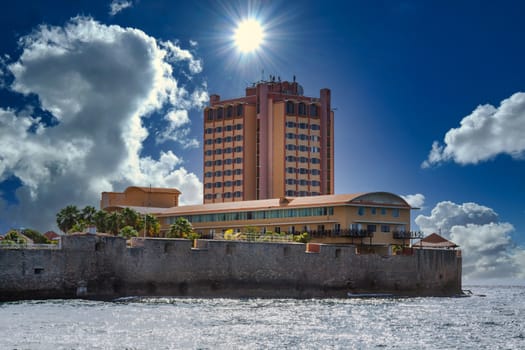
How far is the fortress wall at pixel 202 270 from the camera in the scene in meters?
62.0

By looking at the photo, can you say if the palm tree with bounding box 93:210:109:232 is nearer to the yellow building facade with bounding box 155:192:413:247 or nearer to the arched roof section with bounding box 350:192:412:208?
the yellow building facade with bounding box 155:192:413:247

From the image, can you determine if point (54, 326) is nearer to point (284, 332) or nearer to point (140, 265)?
point (284, 332)

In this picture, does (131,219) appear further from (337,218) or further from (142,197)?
(142,197)

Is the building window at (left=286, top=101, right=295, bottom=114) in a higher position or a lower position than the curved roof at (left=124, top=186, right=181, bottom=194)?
higher

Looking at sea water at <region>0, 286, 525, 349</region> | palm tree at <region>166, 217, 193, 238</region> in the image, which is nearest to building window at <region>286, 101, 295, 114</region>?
palm tree at <region>166, 217, 193, 238</region>

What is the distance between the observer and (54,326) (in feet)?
141

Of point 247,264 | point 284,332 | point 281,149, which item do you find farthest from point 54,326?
point 281,149

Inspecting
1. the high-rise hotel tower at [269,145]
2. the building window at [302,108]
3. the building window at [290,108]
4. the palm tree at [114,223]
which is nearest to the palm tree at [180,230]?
the palm tree at [114,223]

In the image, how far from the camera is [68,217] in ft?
307

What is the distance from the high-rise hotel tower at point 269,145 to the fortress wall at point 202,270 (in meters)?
57.6

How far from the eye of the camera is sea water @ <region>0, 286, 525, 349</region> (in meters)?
39.0

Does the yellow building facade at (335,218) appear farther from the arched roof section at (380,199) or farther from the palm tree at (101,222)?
the palm tree at (101,222)

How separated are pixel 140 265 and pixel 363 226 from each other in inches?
1320

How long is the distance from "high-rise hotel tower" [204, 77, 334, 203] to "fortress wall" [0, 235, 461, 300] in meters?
57.6
